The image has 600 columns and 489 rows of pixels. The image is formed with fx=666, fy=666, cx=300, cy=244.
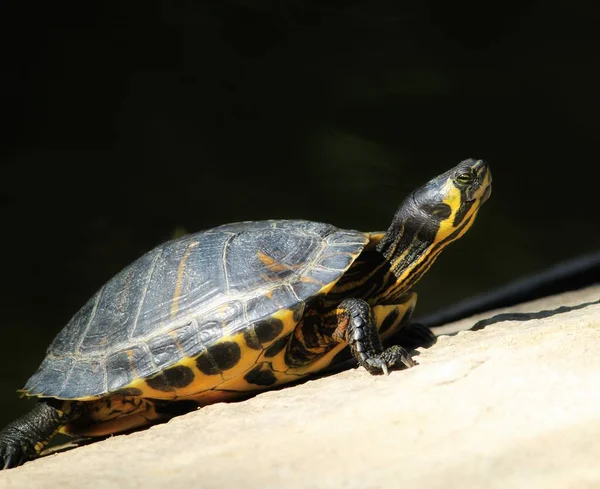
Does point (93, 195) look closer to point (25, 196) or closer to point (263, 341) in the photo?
point (25, 196)

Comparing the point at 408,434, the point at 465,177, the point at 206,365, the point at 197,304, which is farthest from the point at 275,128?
the point at 408,434

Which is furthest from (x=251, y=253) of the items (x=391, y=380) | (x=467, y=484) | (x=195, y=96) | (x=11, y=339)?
(x=11, y=339)

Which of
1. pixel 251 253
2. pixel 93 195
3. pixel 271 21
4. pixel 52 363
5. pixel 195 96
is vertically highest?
pixel 271 21

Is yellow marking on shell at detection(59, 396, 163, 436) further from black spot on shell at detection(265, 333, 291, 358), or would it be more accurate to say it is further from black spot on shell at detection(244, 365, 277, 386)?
black spot on shell at detection(265, 333, 291, 358)

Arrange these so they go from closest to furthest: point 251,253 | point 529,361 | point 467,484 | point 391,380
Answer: point 467,484 < point 529,361 < point 391,380 < point 251,253

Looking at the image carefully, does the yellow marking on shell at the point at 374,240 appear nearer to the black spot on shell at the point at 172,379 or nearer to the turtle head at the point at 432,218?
the turtle head at the point at 432,218

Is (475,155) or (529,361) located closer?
(529,361)
